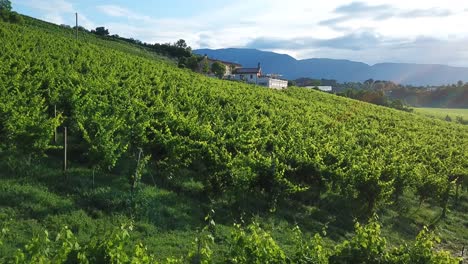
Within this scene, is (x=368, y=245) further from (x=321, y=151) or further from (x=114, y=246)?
(x=321, y=151)

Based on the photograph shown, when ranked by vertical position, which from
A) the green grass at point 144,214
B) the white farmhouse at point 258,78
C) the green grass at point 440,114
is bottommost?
the green grass at point 440,114

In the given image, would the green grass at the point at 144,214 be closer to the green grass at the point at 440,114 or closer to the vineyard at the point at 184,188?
→ the vineyard at the point at 184,188

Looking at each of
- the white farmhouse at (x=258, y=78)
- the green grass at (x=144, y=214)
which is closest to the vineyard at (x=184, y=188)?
the green grass at (x=144, y=214)

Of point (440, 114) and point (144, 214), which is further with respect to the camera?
point (440, 114)

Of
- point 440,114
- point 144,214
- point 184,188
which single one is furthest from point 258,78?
point 144,214

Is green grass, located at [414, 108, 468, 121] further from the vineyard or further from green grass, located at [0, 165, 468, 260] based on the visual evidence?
green grass, located at [0, 165, 468, 260]

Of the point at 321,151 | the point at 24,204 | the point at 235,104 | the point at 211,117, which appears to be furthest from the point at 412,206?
the point at 24,204

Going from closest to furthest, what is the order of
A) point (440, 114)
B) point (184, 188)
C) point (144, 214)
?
1. point (144, 214)
2. point (184, 188)
3. point (440, 114)

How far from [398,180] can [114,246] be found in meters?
12.8

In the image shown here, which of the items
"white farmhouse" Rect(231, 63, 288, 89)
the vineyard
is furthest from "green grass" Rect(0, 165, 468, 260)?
"white farmhouse" Rect(231, 63, 288, 89)

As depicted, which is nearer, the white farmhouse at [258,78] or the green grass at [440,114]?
the green grass at [440,114]

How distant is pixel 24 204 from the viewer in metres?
9.87

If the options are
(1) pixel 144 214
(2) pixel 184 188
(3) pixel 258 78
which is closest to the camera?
(1) pixel 144 214

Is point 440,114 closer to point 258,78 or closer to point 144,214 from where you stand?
point 258,78
